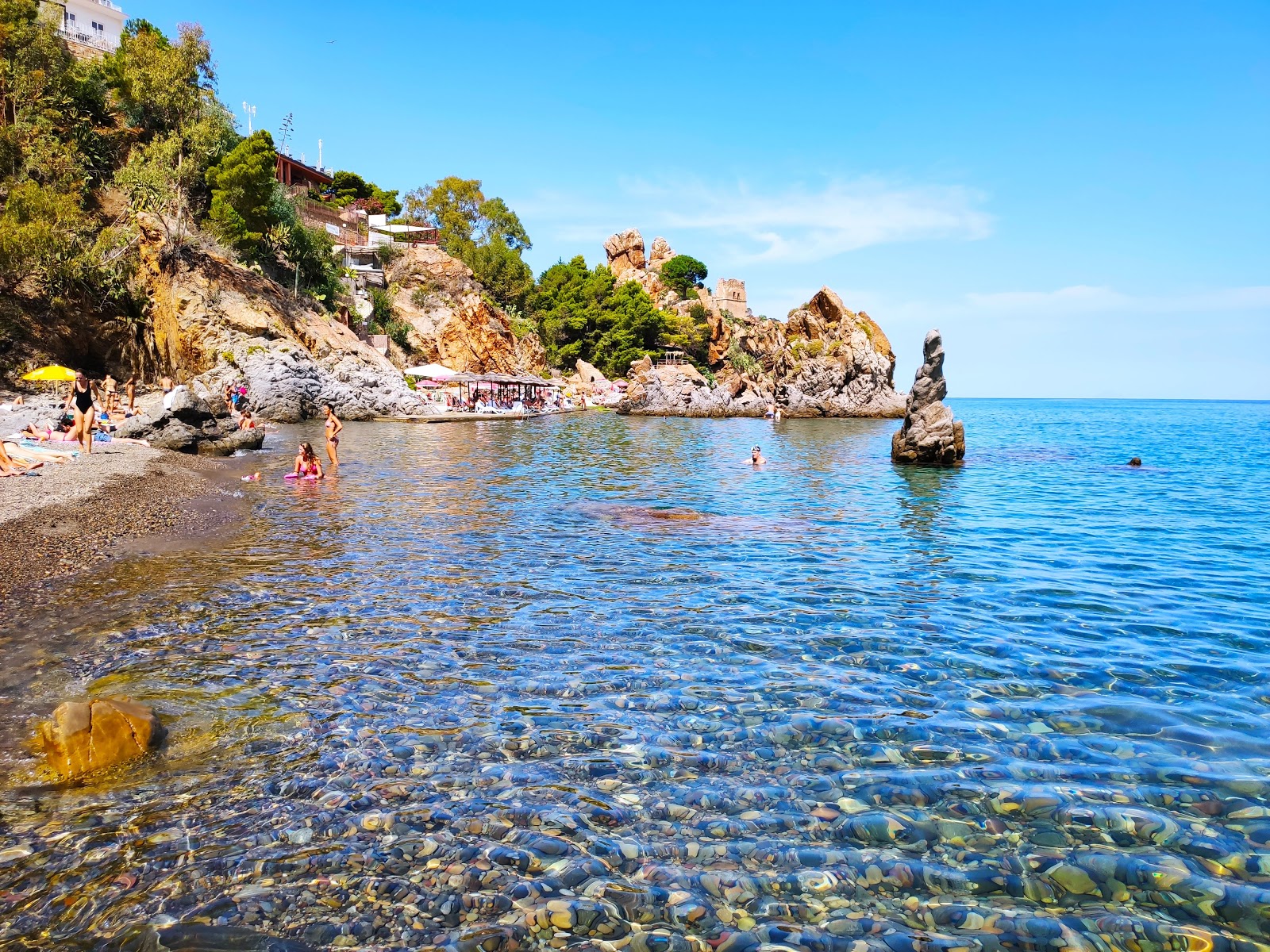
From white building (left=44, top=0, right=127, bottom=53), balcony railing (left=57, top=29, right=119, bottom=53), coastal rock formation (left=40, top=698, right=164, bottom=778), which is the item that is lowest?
coastal rock formation (left=40, top=698, right=164, bottom=778)

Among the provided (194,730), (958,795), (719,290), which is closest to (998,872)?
(958,795)

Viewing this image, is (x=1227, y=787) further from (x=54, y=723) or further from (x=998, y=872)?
(x=54, y=723)

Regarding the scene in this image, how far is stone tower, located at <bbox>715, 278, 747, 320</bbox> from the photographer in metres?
127

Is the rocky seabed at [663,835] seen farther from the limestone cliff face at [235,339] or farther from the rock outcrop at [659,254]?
the rock outcrop at [659,254]

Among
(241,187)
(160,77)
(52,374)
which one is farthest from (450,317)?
(52,374)

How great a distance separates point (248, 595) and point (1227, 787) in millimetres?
10514

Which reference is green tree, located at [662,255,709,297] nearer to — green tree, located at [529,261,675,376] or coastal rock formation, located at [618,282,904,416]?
green tree, located at [529,261,675,376]

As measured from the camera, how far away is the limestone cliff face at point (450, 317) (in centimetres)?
7662

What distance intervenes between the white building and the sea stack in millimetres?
61290

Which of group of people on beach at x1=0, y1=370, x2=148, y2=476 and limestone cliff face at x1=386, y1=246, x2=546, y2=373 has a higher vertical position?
limestone cliff face at x1=386, y1=246, x2=546, y2=373

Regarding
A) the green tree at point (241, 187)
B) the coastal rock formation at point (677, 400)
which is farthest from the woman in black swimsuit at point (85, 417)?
the coastal rock formation at point (677, 400)

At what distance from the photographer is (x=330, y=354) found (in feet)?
172

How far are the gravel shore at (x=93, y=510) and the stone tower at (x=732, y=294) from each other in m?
114

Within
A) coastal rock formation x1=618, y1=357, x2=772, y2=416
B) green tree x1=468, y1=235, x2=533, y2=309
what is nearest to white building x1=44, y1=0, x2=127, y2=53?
green tree x1=468, y1=235, x2=533, y2=309
